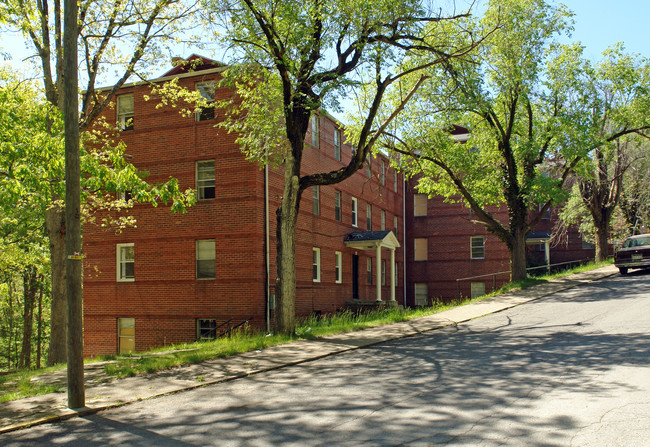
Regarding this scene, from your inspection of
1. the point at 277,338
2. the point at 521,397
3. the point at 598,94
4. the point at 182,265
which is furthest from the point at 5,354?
the point at 521,397

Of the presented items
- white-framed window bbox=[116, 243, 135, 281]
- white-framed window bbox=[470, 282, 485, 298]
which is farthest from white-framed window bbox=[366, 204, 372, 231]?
white-framed window bbox=[116, 243, 135, 281]

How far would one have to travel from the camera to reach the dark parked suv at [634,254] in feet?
82.8

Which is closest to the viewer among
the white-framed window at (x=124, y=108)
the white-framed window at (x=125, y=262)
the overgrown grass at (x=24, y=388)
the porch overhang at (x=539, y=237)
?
the overgrown grass at (x=24, y=388)

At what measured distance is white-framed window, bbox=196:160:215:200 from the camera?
22.9 m

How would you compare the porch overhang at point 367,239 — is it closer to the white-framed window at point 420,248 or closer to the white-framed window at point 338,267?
the white-framed window at point 338,267

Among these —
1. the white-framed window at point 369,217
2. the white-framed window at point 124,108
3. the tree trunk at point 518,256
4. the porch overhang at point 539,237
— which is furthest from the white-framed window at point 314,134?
the porch overhang at point 539,237

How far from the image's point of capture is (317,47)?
1490 centimetres

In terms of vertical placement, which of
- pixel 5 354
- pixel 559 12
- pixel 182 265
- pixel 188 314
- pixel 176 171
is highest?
pixel 559 12

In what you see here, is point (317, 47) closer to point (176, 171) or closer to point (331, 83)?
point (331, 83)

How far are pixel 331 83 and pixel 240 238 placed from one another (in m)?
9.44

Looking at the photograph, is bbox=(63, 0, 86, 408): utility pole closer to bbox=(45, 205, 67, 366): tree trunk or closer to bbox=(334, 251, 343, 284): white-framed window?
bbox=(45, 205, 67, 366): tree trunk

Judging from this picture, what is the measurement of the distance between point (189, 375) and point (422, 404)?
15.4ft

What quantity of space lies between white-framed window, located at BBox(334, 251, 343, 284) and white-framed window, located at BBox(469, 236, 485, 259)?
47.5 feet

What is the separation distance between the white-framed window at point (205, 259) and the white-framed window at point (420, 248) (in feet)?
74.1
